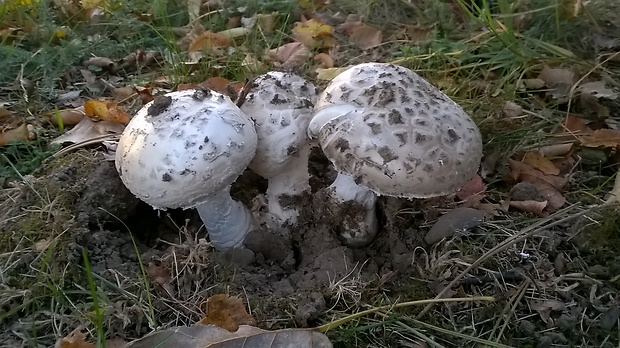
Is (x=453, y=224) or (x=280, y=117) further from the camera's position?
(x=453, y=224)

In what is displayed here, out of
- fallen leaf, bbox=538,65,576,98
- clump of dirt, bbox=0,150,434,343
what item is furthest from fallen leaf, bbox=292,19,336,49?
clump of dirt, bbox=0,150,434,343

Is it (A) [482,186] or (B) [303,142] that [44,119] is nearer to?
(B) [303,142]

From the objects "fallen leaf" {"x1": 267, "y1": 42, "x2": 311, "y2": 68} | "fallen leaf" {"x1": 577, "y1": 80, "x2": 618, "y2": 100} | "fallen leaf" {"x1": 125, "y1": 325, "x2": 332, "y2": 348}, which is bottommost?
"fallen leaf" {"x1": 267, "y1": 42, "x2": 311, "y2": 68}

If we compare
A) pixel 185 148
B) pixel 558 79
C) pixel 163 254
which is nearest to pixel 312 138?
pixel 185 148

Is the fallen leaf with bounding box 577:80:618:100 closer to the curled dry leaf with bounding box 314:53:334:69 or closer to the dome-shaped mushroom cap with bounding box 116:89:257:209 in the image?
the curled dry leaf with bounding box 314:53:334:69

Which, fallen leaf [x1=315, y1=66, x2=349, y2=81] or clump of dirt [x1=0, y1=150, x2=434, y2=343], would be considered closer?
clump of dirt [x1=0, y1=150, x2=434, y2=343]

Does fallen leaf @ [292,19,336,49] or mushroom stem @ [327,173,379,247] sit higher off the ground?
mushroom stem @ [327,173,379,247]

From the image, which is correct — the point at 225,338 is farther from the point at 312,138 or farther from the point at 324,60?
the point at 324,60
